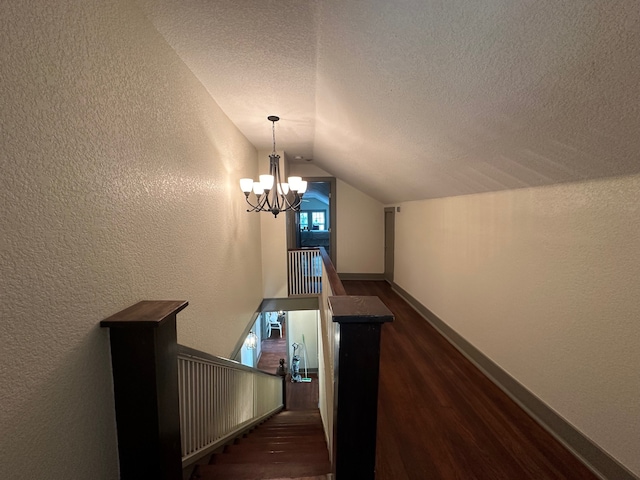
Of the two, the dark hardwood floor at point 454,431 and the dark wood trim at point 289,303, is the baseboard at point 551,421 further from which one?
the dark wood trim at point 289,303

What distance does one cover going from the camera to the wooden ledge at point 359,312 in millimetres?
1104

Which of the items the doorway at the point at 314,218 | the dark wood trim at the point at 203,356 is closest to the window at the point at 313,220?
the doorway at the point at 314,218

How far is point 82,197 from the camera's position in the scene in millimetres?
1064

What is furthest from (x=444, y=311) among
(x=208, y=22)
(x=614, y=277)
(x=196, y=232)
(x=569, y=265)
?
(x=208, y=22)

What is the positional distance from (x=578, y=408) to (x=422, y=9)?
2.54 m

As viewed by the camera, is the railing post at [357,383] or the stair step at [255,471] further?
the stair step at [255,471]

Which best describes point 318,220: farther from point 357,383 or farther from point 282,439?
point 357,383

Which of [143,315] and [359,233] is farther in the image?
[359,233]

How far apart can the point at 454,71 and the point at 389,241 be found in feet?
16.8

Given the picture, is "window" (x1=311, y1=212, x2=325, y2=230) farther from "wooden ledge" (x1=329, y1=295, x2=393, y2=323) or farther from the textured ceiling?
"wooden ledge" (x1=329, y1=295, x2=393, y2=323)

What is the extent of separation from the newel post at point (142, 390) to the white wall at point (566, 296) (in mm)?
2433

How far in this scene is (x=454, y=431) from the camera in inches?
82.0

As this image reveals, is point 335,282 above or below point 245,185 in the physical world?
below

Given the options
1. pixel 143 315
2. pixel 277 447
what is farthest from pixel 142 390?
pixel 277 447
